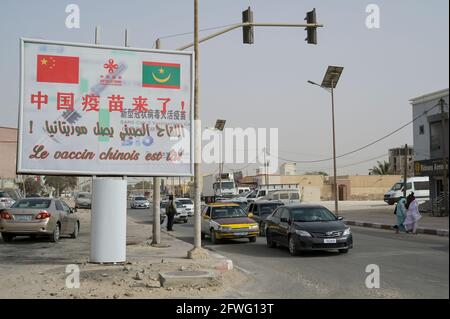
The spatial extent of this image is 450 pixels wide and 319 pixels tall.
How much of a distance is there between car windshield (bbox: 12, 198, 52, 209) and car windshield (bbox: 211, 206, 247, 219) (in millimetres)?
5928

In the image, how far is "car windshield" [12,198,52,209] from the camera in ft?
57.6

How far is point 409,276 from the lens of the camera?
10.3 meters

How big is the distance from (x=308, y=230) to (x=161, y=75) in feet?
18.4

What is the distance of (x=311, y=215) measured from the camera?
15.4 metres

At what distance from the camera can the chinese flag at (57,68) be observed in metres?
12.0

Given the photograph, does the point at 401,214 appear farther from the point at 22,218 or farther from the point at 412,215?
the point at 22,218

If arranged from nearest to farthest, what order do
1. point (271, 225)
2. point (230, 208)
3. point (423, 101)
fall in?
point (271, 225) < point (230, 208) < point (423, 101)

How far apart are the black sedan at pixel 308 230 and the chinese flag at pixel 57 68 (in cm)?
702

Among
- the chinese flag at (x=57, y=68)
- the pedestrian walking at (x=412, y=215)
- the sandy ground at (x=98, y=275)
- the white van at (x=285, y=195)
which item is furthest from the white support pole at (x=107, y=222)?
the white van at (x=285, y=195)

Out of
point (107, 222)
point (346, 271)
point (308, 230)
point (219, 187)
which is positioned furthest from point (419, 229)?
point (219, 187)

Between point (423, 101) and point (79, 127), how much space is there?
32.4m

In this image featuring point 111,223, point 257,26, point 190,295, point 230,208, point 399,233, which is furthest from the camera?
point 399,233
